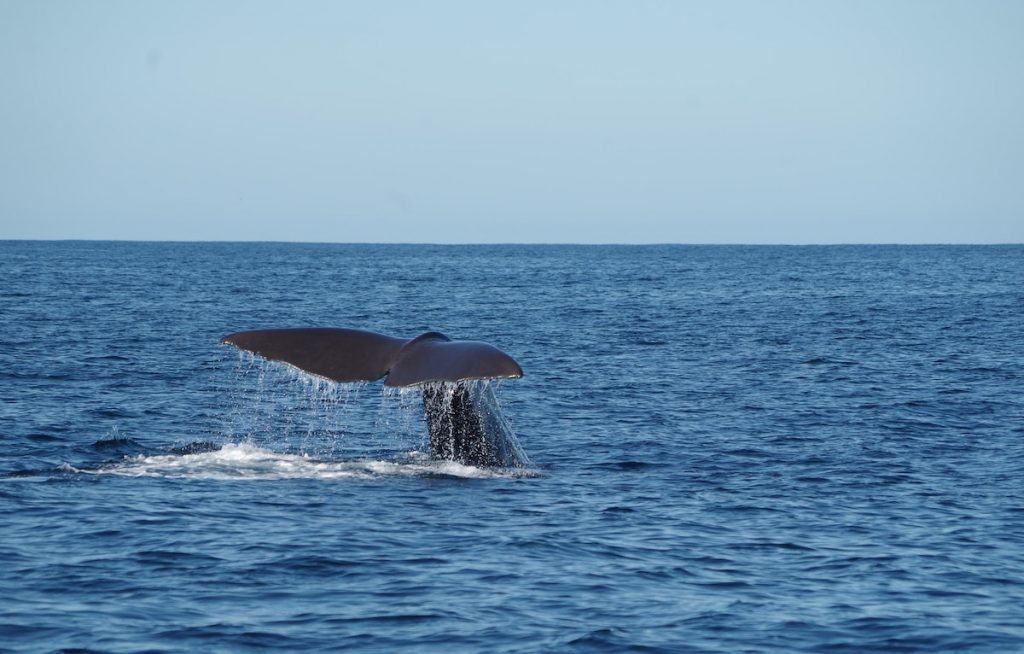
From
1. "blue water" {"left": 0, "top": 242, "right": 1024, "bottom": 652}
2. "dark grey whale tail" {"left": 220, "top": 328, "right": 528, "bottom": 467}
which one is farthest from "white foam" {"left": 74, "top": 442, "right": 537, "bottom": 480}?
"dark grey whale tail" {"left": 220, "top": 328, "right": 528, "bottom": 467}

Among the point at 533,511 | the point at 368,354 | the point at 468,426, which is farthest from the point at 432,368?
the point at 468,426

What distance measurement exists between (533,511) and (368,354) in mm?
2222

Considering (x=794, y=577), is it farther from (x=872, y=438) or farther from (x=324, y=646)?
(x=872, y=438)

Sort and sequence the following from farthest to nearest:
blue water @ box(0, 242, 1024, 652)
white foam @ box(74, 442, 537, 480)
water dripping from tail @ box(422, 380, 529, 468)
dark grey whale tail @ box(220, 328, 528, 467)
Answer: white foam @ box(74, 442, 537, 480) → water dripping from tail @ box(422, 380, 529, 468) → dark grey whale tail @ box(220, 328, 528, 467) → blue water @ box(0, 242, 1024, 652)

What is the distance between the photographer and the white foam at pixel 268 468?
48.0 feet

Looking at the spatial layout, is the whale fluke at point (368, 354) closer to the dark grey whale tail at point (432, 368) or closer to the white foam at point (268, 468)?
the dark grey whale tail at point (432, 368)

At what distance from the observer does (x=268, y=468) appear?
15266 mm

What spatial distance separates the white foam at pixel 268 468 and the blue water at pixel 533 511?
63 millimetres

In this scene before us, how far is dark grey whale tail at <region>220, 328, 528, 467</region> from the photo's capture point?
1152 centimetres

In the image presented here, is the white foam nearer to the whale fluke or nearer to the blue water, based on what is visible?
the blue water

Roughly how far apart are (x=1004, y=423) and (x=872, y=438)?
2.72 metres

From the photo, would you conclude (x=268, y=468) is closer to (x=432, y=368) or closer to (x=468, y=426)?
(x=468, y=426)

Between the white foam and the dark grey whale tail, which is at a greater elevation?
the dark grey whale tail

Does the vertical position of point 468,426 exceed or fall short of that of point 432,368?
it falls short
